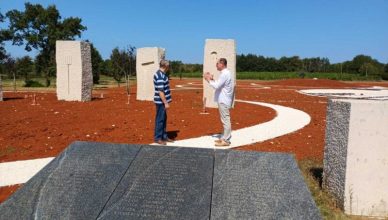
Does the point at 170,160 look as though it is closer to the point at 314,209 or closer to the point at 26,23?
the point at 314,209

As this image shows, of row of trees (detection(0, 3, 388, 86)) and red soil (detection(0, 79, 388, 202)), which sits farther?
row of trees (detection(0, 3, 388, 86))

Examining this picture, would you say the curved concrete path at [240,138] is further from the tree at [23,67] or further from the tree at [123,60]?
the tree at [23,67]

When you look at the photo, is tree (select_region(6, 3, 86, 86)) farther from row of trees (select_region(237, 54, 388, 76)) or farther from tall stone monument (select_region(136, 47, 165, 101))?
row of trees (select_region(237, 54, 388, 76))

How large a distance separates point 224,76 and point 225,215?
3.85 metres

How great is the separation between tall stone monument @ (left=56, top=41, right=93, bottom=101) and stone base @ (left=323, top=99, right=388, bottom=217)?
13256 mm

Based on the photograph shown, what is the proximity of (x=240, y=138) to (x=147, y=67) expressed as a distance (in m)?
8.63

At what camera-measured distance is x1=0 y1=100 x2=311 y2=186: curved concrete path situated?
648 centimetres

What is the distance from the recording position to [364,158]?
503cm

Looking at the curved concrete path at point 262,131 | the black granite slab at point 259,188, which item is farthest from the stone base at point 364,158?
the curved concrete path at point 262,131

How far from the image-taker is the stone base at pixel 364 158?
4.98 meters

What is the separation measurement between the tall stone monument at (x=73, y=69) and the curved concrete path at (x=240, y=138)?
28.5 ft

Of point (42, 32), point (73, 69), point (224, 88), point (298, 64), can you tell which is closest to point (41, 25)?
point (42, 32)

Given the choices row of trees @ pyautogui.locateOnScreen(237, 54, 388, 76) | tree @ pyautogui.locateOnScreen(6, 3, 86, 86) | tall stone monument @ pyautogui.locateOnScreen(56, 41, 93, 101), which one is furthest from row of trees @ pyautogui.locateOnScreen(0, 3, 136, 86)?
row of trees @ pyautogui.locateOnScreen(237, 54, 388, 76)

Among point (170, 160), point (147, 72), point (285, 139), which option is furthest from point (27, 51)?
point (170, 160)
